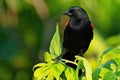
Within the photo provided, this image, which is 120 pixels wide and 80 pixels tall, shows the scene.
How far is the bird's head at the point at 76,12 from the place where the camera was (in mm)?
3379

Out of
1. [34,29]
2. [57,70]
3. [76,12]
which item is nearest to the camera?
[57,70]

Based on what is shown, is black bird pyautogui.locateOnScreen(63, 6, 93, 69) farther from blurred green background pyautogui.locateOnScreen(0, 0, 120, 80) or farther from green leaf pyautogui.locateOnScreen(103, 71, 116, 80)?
blurred green background pyautogui.locateOnScreen(0, 0, 120, 80)

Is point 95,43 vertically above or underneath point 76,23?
underneath

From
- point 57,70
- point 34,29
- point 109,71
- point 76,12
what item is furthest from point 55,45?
point 34,29

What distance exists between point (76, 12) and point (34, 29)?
4570mm

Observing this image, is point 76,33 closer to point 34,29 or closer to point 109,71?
point 109,71

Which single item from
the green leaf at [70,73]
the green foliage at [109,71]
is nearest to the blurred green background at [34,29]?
the green foliage at [109,71]

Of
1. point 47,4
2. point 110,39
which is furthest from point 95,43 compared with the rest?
point 47,4

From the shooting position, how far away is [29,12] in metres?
7.57

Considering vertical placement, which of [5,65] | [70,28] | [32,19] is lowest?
[5,65]

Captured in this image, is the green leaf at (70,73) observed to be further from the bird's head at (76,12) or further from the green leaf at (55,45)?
the bird's head at (76,12)

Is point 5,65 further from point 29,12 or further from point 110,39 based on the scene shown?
point 110,39

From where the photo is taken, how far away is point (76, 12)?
3.38 meters

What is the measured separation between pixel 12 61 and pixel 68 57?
427 cm
